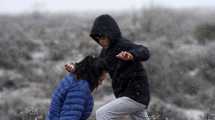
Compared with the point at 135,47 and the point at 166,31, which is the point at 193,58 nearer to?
the point at 166,31

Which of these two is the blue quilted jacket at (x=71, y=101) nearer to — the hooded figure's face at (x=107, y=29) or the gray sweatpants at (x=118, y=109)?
the gray sweatpants at (x=118, y=109)

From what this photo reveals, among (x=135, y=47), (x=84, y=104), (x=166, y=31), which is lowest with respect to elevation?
(x=166, y=31)

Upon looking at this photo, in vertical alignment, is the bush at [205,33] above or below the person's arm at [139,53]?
below

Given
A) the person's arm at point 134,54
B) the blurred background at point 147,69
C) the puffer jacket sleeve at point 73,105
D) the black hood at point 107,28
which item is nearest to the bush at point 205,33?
the blurred background at point 147,69

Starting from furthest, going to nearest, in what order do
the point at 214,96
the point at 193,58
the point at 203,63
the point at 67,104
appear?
1. the point at 193,58
2. the point at 203,63
3. the point at 214,96
4. the point at 67,104

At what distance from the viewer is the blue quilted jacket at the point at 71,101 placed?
324 inches

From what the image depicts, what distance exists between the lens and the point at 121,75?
840 cm

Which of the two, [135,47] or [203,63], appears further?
[203,63]

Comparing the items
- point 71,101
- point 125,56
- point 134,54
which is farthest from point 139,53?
point 71,101

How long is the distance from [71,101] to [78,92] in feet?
0.44

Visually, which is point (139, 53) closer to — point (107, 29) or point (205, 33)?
point (107, 29)

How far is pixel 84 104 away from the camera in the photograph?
27.2ft

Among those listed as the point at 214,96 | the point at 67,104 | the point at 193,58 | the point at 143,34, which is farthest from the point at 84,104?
the point at 143,34

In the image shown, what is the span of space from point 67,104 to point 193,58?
14997 mm
